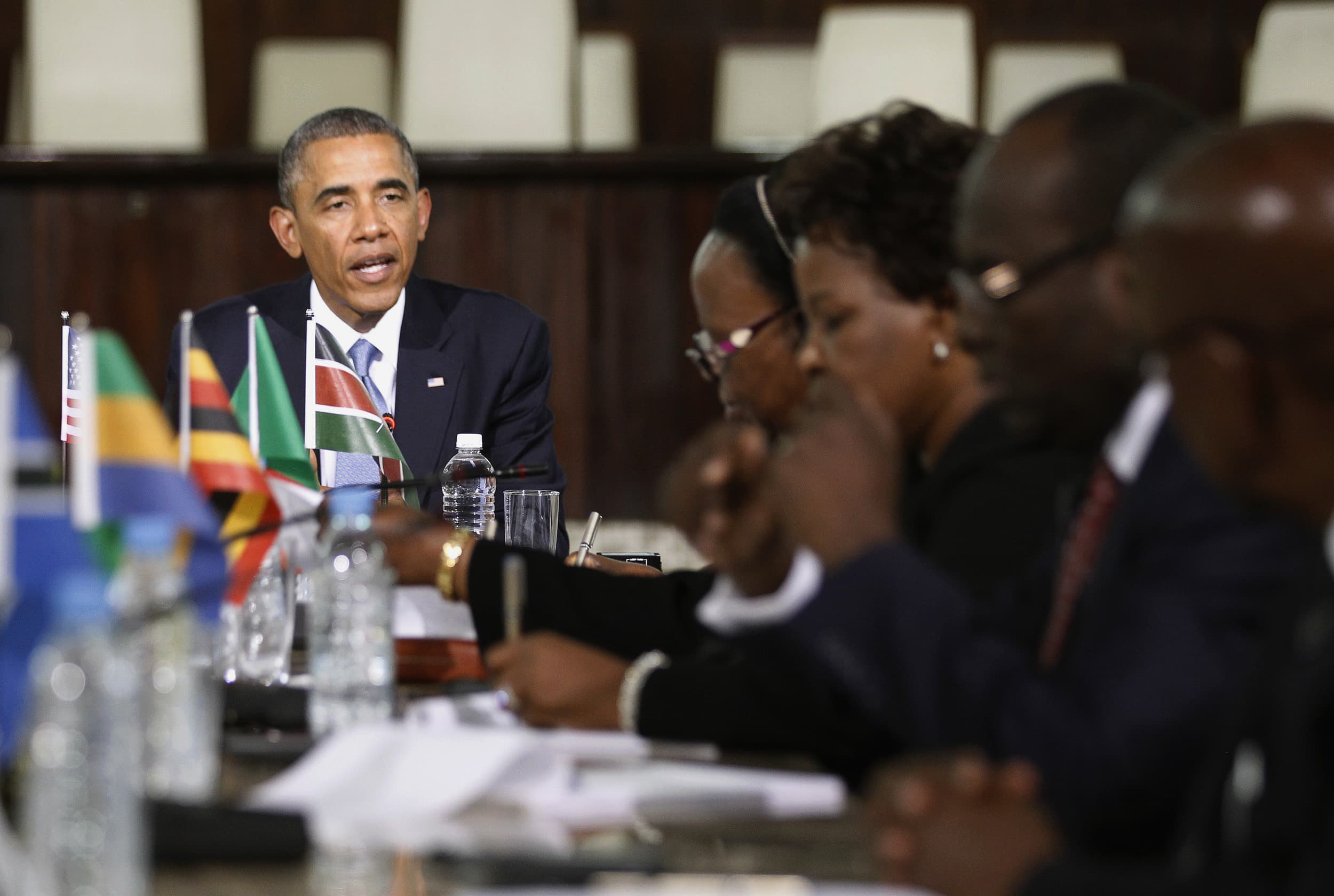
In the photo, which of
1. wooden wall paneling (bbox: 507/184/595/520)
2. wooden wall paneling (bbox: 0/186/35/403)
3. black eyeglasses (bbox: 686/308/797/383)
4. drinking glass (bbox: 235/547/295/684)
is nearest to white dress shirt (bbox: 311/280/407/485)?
black eyeglasses (bbox: 686/308/797/383)

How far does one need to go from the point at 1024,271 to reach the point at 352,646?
78cm

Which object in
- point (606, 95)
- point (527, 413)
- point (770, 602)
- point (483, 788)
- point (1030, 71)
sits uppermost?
point (1030, 71)

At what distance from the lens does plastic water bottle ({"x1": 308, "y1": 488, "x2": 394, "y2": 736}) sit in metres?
1.65

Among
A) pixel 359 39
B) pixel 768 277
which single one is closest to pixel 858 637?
pixel 768 277

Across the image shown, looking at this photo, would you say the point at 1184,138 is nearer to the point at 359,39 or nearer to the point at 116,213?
the point at 116,213

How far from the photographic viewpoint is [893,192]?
1.83 meters

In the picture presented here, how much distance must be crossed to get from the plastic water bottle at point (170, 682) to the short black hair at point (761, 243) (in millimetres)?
1101

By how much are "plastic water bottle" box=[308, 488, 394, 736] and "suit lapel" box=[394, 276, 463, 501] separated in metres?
1.62

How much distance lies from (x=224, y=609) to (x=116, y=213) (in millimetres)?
3812

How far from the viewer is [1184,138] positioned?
134cm

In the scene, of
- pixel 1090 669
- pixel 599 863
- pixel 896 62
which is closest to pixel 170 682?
pixel 599 863

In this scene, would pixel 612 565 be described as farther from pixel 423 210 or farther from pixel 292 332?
pixel 423 210

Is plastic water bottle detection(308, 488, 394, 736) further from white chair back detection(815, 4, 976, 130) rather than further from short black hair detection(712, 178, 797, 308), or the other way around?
white chair back detection(815, 4, 976, 130)

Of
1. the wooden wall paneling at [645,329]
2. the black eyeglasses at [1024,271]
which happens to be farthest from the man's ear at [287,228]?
the black eyeglasses at [1024,271]
